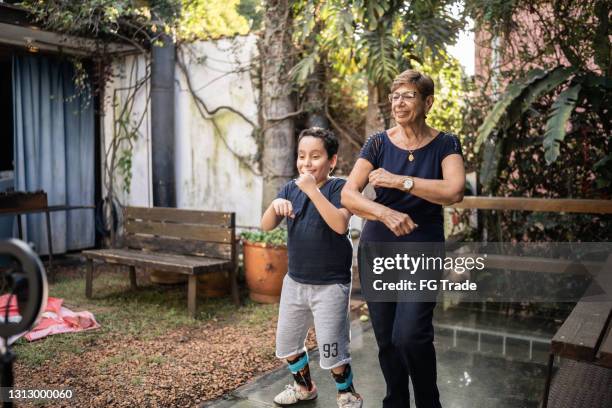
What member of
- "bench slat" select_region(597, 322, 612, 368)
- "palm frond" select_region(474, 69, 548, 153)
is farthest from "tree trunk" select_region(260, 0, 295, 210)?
"bench slat" select_region(597, 322, 612, 368)

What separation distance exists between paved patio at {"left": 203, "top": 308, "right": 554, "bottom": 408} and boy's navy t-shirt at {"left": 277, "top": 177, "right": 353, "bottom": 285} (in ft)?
2.82

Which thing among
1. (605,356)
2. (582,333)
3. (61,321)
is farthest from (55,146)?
(605,356)

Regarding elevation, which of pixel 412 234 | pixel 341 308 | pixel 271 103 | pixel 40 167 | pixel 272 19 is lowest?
pixel 341 308

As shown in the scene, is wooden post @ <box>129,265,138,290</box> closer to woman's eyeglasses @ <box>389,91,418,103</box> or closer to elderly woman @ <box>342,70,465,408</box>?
elderly woman @ <box>342,70,465,408</box>

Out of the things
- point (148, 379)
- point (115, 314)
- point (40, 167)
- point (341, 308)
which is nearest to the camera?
point (341, 308)

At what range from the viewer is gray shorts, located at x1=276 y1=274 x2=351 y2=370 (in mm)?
2957

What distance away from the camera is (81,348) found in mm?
4352

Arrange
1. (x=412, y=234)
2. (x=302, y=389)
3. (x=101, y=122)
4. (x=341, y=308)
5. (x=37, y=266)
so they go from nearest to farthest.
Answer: (x=37, y=266) < (x=412, y=234) < (x=341, y=308) < (x=302, y=389) < (x=101, y=122)

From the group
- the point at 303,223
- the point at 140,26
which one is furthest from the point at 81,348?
the point at 140,26

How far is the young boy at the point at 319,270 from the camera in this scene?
9.71ft

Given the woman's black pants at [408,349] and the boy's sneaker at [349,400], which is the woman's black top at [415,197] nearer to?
the woman's black pants at [408,349]

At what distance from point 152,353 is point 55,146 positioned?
15.2 feet

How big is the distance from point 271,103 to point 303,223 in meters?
3.40

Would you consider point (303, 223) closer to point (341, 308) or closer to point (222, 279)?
point (341, 308)
